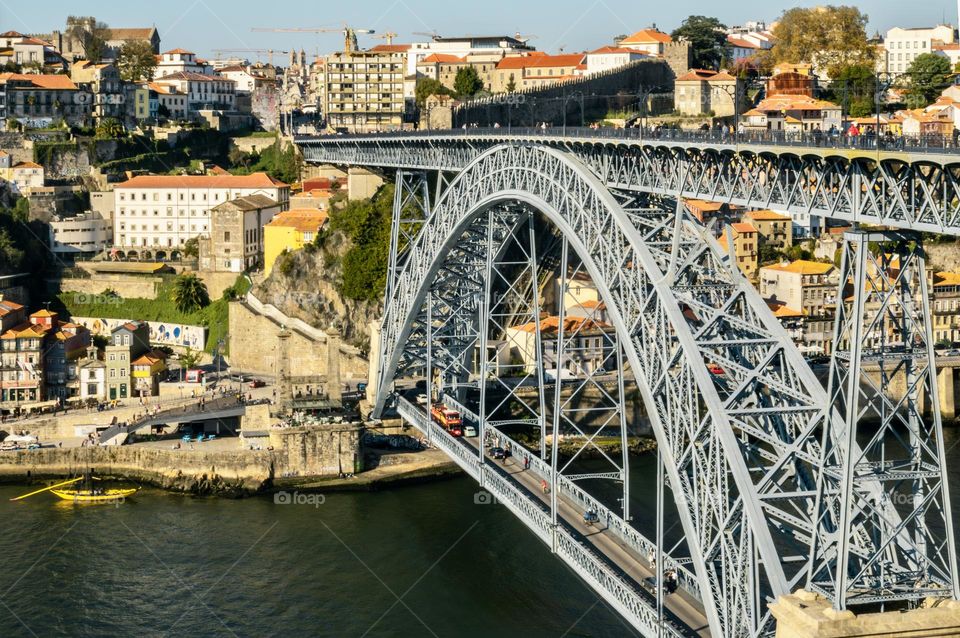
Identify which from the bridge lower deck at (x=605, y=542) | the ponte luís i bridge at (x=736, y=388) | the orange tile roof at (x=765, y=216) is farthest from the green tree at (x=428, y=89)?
the ponte luís i bridge at (x=736, y=388)

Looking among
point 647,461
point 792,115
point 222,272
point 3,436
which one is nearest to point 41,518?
point 3,436

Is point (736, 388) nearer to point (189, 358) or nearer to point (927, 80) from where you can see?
point (189, 358)

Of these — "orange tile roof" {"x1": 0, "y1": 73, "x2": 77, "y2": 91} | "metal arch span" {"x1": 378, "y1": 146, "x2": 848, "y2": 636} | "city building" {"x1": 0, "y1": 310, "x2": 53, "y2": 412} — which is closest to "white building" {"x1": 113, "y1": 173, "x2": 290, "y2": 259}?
"orange tile roof" {"x1": 0, "y1": 73, "x2": 77, "y2": 91}

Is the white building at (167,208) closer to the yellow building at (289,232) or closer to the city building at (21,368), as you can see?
the yellow building at (289,232)

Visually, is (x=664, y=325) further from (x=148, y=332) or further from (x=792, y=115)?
(x=792, y=115)

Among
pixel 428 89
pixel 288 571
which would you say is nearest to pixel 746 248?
pixel 428 89
